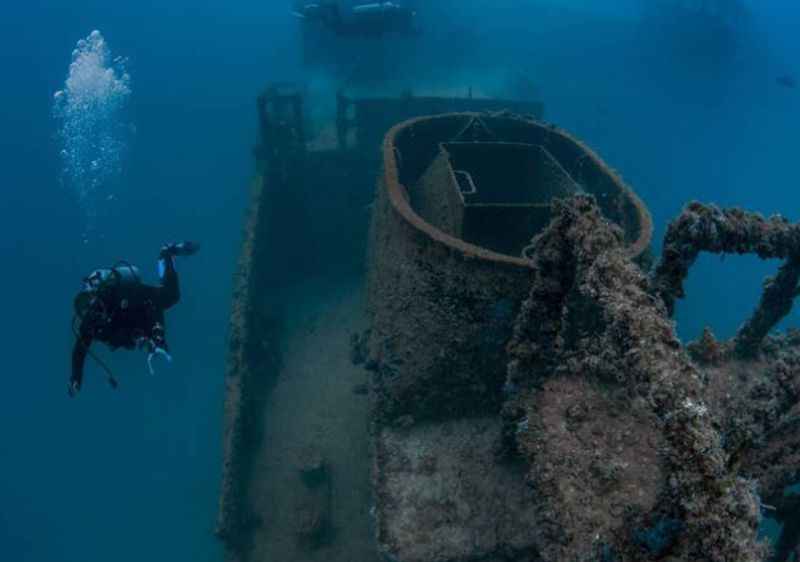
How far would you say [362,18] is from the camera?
18.8 metres

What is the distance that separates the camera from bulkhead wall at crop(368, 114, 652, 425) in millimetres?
4820

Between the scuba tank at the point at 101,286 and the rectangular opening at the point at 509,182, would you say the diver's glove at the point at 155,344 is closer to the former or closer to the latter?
the scuba tank at the point at 101,286

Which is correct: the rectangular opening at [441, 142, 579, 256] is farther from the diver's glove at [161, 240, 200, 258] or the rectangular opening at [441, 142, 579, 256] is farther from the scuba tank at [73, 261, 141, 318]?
the diver's glove at [161, 240, 200, 258]

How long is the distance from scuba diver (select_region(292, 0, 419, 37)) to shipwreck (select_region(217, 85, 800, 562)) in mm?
10646

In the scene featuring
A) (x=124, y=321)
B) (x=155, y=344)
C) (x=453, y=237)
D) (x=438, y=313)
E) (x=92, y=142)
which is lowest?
(x=92, y=142)

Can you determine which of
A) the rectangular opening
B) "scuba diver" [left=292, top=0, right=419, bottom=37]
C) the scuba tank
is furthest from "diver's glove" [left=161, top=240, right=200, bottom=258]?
"scuba diver" [left=292, top=0, right=419, bottom=37]

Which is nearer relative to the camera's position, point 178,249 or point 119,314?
point 119,314

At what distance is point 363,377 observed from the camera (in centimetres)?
905

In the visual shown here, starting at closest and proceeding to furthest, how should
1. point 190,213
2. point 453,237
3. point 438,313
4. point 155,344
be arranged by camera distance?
point 438,313 → point 453,237 → point 155,344 → point 190,213

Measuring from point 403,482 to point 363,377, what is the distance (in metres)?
4.08

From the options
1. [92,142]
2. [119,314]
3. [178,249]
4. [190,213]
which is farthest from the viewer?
[92,142]

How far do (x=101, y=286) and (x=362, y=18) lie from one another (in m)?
15.9

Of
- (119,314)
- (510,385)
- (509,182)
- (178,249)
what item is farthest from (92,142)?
(510,385)

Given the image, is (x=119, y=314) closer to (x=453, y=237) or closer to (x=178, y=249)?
(x=178, y=249)
